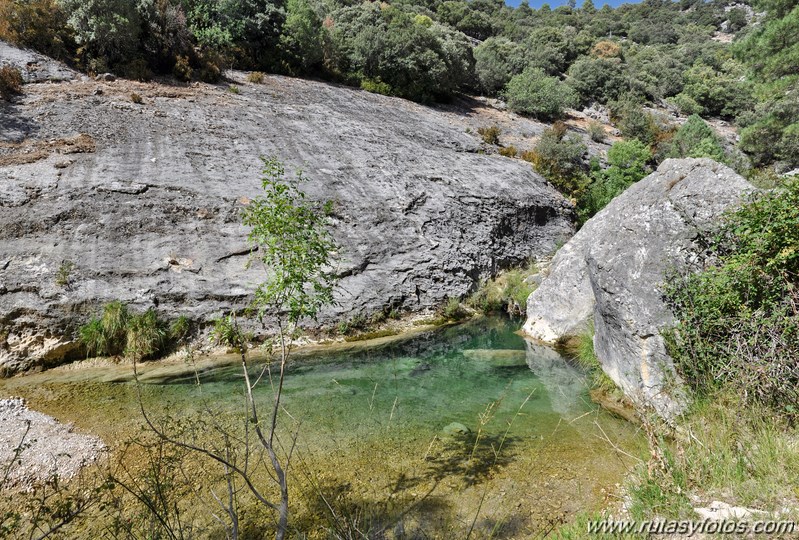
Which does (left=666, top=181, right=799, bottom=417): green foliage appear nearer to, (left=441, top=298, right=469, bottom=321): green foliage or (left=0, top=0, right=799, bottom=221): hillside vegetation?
(left=441, top=298, right=469, bottom=321): green foliage

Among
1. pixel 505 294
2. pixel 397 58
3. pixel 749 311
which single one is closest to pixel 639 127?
pixel 397 58

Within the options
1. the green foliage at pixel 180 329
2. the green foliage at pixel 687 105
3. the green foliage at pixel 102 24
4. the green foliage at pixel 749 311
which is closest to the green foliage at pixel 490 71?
the green foliage at pixel 687 105

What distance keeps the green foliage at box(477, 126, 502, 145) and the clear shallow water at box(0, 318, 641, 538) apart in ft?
45.9

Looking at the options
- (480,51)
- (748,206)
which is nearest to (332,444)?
(748,206)

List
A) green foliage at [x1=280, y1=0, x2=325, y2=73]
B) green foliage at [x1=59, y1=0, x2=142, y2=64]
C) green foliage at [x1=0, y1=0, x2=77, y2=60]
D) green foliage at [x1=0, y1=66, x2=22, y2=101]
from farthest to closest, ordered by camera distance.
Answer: green foliage at [x1=280, y1=0, x2=325, y2=73]
green foliage at [x1=59, y1=0, x2=142, y2=64]
green foliage at [x1=0, y1=0, x2=77, y2=60]
green foliage at [x1=0, y1=66, x2=22, y2=101]

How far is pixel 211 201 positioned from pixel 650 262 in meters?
10.5

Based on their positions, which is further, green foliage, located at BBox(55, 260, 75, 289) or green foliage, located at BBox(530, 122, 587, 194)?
green foliage, located at BBox(530, 122, 587, 194)

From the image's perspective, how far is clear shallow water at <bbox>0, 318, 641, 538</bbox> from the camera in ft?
13.2

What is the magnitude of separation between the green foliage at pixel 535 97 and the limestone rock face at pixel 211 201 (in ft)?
28.0

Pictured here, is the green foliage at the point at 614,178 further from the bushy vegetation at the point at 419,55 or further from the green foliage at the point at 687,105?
the green foliage at the point at 687,105

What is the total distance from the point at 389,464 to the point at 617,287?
4.23 m

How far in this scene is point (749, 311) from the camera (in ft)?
13.7

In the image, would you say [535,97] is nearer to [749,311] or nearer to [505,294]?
[505,294]

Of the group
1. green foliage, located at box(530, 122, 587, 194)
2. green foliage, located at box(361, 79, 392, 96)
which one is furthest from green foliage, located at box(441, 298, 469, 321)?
green foliage, located at box(361, 79, 392, 96)
